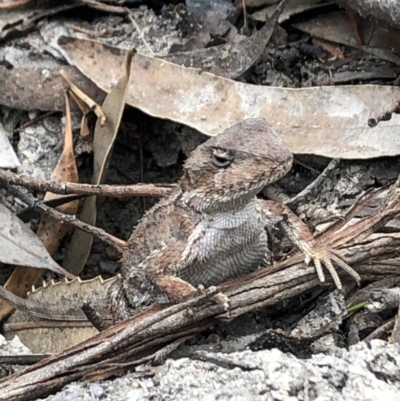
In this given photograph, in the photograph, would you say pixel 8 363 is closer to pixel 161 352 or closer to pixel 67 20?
pixel 161 352

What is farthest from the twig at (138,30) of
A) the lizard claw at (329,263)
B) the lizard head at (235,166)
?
the lizard claw at (329,263)

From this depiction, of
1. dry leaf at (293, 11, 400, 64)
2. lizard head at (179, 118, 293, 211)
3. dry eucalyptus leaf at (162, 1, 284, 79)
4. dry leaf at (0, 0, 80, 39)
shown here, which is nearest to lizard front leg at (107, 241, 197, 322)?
lizard head at (179, 118, 293, 211)

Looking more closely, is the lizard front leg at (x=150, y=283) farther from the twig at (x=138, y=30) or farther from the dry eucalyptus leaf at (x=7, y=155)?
the twig at (x=138, y=30)

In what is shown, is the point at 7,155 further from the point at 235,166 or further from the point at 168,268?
the point at 235,166

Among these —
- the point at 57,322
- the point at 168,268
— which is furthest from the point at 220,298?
the point at 57,322

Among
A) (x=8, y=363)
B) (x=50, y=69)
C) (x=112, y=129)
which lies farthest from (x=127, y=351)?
(x=50, y=69)

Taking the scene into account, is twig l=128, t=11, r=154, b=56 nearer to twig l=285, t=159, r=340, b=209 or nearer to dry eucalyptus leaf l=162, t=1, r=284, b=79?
dry eucalyptus leaf l=162, t=1, r=284, b=79

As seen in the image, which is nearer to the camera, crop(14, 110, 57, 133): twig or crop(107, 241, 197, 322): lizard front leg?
crop(107, 241, 197, 322): lizard front leg
